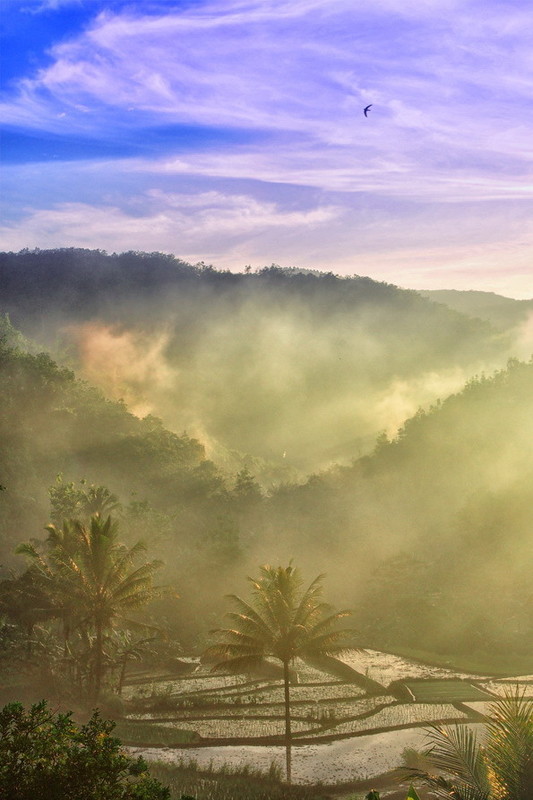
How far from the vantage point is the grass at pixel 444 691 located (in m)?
27.2

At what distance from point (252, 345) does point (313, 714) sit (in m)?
120

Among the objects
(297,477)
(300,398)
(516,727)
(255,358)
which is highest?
(255,358)

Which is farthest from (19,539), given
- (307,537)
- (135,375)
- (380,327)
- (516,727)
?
(380,327)

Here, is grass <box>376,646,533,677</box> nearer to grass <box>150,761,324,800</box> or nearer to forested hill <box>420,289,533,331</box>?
grass <box>150,761,324,800</box>

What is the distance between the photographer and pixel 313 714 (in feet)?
85.3

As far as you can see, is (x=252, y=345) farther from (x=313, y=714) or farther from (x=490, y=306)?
(x=313, y=714)

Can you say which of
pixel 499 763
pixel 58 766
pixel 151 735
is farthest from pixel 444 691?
pixel 58 766

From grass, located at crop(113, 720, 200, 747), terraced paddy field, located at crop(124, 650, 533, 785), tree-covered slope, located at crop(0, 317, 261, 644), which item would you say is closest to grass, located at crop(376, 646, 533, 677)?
terraced paddy field, located at crop(124, 650, 533, 785)

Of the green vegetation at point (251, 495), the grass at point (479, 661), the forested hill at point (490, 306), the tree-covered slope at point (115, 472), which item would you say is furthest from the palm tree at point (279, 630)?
the forested hill at point (490, 306)

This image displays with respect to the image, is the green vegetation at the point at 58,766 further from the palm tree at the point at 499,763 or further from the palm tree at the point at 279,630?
the palm tree at the point at 279,630

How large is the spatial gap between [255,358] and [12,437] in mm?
83448

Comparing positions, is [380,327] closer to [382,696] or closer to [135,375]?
[135,375]

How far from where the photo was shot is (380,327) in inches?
5743

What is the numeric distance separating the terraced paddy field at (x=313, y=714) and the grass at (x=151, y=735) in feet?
0.12
